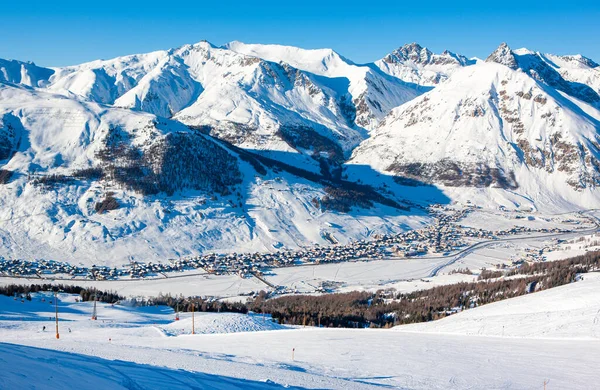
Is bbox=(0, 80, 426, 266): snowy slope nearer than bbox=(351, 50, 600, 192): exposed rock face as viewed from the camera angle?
Yes

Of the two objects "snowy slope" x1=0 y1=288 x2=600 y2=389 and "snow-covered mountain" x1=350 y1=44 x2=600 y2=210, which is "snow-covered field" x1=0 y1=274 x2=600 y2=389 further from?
"snow-covered mountain" x1=350 y1=44 x2=600 y2=210

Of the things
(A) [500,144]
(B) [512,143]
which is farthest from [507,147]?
(B) [512,143]

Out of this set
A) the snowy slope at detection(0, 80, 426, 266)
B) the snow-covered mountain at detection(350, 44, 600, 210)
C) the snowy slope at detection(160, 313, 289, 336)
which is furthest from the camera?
the snow-covered mountain at detection(350, 44, 600, 210)

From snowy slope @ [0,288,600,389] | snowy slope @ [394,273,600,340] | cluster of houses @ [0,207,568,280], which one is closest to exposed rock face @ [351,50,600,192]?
cluster of houses @ [0,207,568,280]

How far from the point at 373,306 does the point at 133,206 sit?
56.7 m

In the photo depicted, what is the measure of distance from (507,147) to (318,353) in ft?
546

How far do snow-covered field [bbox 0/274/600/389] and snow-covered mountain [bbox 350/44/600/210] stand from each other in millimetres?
126334

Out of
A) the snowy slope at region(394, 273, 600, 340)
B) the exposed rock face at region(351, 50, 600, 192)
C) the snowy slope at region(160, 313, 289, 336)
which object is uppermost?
the exposed rock face at region(351, 50, 600, 192)

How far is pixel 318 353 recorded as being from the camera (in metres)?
25.6

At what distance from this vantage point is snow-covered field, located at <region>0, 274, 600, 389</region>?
15.2 m

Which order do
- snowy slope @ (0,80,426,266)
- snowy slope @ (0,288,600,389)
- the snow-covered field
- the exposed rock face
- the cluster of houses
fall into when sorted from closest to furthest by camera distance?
1. snowy slope @ (0,288,600,389)
2. the snow-covered field
3. the cluster of houses
4. snowy slope @ (0,80,426,266)
5. the exposed rock face

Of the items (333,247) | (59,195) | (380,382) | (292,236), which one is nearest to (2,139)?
(59,195)

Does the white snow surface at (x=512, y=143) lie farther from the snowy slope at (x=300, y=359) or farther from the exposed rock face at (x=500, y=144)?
the snowy slope at (x=300, y=359)

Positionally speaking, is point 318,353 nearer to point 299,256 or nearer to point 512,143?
point 299,256
